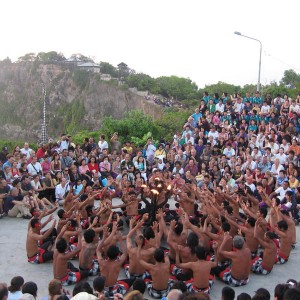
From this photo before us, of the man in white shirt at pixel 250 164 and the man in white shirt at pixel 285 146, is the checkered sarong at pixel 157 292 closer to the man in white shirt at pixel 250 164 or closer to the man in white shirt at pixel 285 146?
the man in white shirt at pixel 250 164

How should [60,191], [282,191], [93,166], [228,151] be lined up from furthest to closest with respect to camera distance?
1. [228,151]
2. [93,166]
3. [60,191]
4. [282,191]

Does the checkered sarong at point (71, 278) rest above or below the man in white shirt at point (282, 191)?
below

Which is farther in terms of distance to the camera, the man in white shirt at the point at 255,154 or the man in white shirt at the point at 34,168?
the man in white shirt at the point at 255,154

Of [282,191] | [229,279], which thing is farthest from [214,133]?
[229,279]

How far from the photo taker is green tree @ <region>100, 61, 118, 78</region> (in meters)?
76.6

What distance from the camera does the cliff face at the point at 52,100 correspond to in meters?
73.8

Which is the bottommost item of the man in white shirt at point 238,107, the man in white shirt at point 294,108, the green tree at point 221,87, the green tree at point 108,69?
the man in white shirt at point 238,107

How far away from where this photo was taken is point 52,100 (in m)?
84.0

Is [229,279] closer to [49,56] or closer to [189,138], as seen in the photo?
[189,138]

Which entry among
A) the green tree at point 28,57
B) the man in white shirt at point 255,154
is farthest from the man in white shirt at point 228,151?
the green tree at point 28,57

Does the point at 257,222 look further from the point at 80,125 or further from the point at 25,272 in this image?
the point at 80,125

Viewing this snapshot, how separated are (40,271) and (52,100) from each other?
3059 inches

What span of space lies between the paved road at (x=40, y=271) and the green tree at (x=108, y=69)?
67410mm

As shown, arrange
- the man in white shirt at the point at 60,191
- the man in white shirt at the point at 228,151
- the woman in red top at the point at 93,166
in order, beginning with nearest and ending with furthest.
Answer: the man in white shirt at the point at 60,191, the woman in red top at the point at 93,166, the man in white shirt at the point at 228,151
